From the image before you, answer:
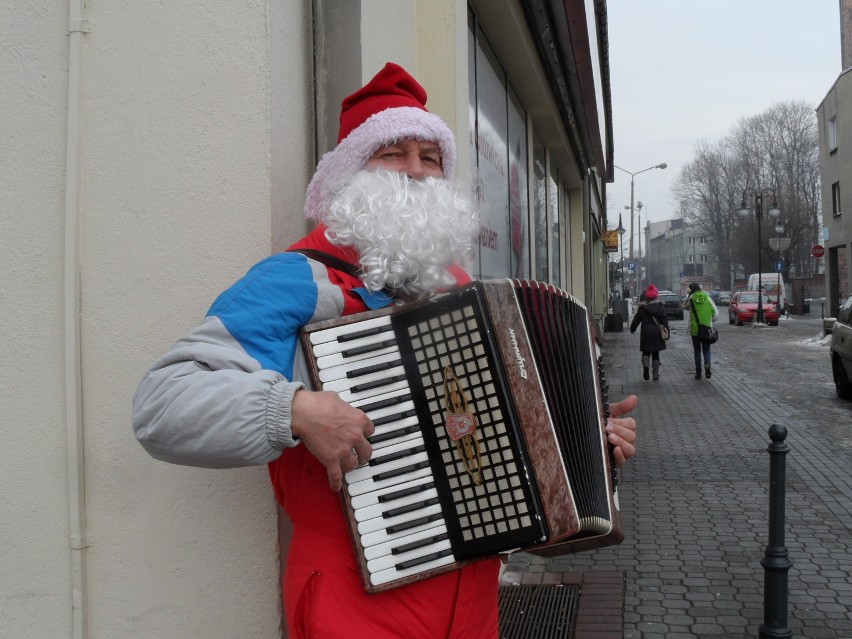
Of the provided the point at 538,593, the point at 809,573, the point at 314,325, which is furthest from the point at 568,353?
the point at 809,573

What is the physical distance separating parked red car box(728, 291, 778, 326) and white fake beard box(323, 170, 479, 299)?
37.1 m

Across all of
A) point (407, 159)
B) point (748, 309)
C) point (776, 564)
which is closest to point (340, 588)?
point (407, 159)

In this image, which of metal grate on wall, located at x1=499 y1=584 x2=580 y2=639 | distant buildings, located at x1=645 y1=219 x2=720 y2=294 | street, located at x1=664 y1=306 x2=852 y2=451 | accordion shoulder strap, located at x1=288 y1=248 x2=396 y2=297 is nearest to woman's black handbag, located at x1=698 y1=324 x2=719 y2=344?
street, located at x1=664 y1=306 x2=852 y2=451

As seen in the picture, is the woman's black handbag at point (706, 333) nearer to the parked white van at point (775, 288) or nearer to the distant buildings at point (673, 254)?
the parked white van at point (775, 288)

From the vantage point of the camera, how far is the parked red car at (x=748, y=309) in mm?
36094

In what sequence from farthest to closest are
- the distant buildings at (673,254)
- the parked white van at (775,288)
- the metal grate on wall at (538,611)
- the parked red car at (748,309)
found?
the distant buildings at (673,254)
the parked white van at (775,288)
the parked red car at (748,309)
the metal grate on wall at (538,611)

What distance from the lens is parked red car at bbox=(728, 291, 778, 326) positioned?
3609 centimetres

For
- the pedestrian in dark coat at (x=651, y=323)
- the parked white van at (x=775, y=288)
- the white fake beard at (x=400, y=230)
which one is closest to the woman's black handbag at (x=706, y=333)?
the pedestrian in dark coat at (x=651, y=323)

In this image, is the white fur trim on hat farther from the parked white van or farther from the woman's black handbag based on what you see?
the parked white van

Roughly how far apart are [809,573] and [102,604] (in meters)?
4.28

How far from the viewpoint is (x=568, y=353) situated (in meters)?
2.04

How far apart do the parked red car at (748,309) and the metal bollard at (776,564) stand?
3468 cm

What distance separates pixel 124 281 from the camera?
2455mm

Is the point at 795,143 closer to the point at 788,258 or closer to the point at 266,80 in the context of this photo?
the point at 788,258
